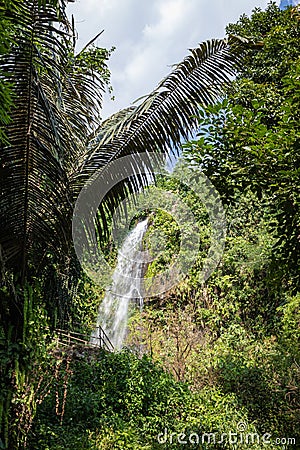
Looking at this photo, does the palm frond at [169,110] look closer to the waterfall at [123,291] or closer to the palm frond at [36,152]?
the palm frond at [36,152]

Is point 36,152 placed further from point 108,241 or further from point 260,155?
point 108,241

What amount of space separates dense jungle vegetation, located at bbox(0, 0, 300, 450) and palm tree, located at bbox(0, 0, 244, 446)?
0.01 metres

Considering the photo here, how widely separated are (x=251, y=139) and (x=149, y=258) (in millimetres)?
7927

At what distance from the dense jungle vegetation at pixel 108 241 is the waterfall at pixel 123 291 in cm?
108

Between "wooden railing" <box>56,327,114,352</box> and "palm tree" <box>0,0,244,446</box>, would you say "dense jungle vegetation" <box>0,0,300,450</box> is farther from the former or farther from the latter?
"wooden railing" <box>56,327,114,352</box>

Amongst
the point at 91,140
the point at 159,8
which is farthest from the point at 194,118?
the point at 159,8

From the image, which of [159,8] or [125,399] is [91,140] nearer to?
[159,8]

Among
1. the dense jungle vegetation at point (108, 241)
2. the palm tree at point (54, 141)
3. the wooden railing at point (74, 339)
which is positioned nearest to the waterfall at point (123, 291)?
the wooden railing at point (74, 339)

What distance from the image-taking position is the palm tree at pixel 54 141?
3236 mm

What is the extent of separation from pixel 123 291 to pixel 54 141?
828cm

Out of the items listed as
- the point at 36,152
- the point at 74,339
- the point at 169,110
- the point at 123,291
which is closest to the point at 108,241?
the point at 74,339

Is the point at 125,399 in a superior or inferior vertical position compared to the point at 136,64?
inferior

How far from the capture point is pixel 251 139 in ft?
12.6

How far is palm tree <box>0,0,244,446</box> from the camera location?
10.6 feet
